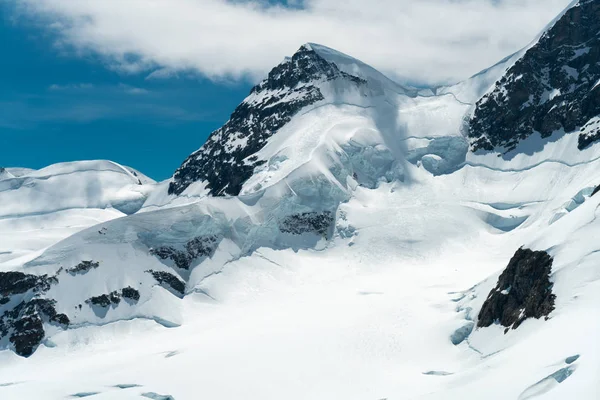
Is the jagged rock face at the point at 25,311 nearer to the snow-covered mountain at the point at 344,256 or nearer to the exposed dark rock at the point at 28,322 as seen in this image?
the exposed dark rock at the point at 28,322

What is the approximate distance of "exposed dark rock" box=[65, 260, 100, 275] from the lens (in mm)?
94375

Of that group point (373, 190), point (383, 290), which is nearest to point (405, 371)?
point (383, 290)

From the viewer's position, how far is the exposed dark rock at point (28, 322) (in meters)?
86.4

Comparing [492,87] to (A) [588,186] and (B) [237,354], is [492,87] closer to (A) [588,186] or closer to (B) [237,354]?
(A) [588,186]

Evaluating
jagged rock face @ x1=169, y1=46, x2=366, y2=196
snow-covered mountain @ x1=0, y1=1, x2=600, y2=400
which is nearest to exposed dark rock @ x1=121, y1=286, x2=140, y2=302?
snow-covered mountain @ x1=0, y1=1, x2=600, y2=400

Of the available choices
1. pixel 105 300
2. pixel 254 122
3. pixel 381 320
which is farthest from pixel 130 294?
pixel 254 122

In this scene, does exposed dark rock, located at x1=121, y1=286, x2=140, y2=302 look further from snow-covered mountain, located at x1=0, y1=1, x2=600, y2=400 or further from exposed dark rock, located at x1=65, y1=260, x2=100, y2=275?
exposed dark rock, located at x1=65, y1=260, x2=100, y2=275

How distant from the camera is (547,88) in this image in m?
136

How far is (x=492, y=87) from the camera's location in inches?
5709

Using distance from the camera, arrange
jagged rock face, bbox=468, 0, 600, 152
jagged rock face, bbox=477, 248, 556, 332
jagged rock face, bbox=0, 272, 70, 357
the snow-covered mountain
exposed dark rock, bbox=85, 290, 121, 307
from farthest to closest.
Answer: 1. jagged rock face, bbox=468, 0, 600, 152
2. exposed dark rock, bbox=85, 290, 121, 307
3. jagged rock face, bbox=0, 272, 70, 357
4. the snow-covered mountain
5. jagged rock face, bbox=477, 248, 556, 332

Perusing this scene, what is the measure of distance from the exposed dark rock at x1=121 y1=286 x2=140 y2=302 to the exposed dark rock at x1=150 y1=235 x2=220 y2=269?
26.5 feet

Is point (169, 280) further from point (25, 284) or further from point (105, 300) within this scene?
point (25, 284)

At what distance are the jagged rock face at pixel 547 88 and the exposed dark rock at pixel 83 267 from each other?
7333 cm

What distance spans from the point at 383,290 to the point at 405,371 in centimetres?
2773
